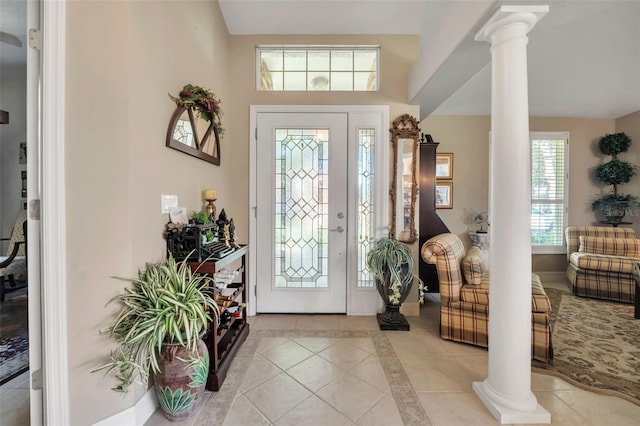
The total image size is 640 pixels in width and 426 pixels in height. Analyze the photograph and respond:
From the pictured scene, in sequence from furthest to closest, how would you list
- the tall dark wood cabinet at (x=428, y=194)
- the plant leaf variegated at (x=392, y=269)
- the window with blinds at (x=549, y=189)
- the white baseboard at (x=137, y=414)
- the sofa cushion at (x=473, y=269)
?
the window with blinds at (x=549, y=189) → the tall dark wood cabinet at (x=428, y=194) → the plant leaf variegated at (x=392, y=269) → the sofa cushion at (x=473, y=269) → the white baseboard at (x=137, y=414)

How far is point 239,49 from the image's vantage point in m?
2.85

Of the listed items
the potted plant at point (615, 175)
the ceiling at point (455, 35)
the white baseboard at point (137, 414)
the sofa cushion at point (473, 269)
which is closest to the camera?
the white baseboard at point (137, 414)

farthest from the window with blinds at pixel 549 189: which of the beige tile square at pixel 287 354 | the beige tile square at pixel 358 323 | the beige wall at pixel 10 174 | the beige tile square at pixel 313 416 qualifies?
the beige wall at pixel 10 174

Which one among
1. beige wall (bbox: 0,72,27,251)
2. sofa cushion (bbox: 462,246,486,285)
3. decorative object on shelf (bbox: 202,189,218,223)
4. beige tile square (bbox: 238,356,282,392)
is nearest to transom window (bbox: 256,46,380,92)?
decorative object on shelf (bbox: 202,189,218,223)

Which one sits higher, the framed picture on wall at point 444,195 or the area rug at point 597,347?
the framed picture on wall at point 444,195

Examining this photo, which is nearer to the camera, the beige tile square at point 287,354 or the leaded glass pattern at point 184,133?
the leaded glass pattern at point 184,133

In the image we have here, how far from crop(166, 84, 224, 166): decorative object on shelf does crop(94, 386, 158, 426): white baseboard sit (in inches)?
59.5

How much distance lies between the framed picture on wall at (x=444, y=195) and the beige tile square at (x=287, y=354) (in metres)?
3.24

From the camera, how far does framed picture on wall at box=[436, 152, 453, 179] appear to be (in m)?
4.26

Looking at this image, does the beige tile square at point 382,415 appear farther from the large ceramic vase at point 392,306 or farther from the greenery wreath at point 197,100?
the greenery wreath at point 197,100

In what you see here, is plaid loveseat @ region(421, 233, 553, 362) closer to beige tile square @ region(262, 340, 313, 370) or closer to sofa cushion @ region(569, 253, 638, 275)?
beige tile square @ region(262, 340, 313, 370)

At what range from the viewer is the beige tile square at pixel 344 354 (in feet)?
6.57

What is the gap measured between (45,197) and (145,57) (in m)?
0.91

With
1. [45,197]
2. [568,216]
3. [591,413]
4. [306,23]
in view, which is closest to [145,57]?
[45,197]
